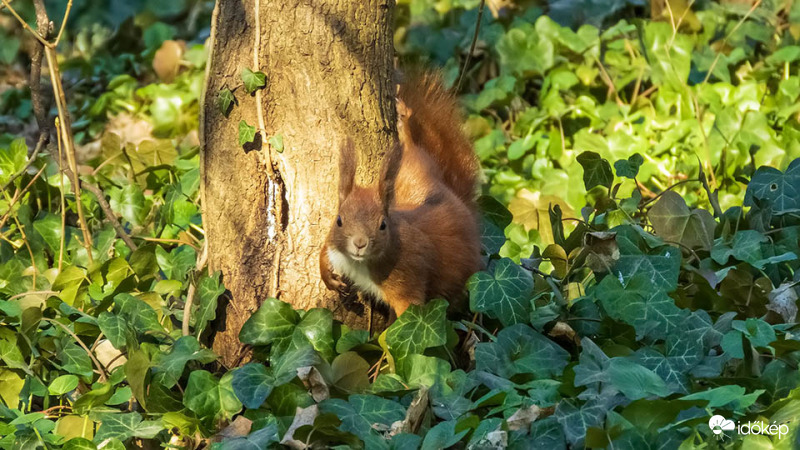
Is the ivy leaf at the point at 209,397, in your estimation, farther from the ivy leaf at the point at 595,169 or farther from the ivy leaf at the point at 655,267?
the ivy leaf at the point at 595,169

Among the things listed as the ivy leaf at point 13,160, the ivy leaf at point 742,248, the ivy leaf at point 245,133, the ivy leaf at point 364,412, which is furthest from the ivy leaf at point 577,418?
the ivy leaf at point 13,160

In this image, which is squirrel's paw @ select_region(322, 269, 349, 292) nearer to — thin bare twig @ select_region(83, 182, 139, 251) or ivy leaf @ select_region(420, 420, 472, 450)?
ivy leaf @ select_region(420, 420, 472, 450)

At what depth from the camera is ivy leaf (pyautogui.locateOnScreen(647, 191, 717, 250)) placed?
2.73 metres

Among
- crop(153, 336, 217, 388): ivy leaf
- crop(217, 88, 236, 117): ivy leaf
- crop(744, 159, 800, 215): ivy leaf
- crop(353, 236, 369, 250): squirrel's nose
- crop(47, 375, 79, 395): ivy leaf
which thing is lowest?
crop(47, 375, 79, 395): ivy leaf

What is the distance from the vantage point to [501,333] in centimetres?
235

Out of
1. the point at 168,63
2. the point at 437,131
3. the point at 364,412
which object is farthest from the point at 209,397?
the point at 168,63

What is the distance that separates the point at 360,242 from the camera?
7.78 ft

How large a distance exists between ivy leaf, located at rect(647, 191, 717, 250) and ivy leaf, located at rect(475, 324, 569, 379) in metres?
0.62

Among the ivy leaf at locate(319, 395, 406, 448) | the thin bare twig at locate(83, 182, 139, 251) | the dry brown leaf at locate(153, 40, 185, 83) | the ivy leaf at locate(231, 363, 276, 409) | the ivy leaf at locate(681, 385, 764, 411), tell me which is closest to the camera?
the ivy leaf at locate(681, 385, 764, 411)

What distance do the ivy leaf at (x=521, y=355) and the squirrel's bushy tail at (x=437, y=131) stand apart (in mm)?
586

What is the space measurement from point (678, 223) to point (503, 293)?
0.66 meters

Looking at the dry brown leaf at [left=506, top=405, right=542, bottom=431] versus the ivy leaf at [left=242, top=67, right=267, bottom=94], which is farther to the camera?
the ivy leaf at [left=242, top=67, right=267, bottom=94]

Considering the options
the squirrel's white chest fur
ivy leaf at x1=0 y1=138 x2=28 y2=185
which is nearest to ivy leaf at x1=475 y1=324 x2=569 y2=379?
the squirrel's white chest fur

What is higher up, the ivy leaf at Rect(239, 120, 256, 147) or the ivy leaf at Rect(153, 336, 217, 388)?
the ivy leaf at Rect(239, 120, 256, 147)
